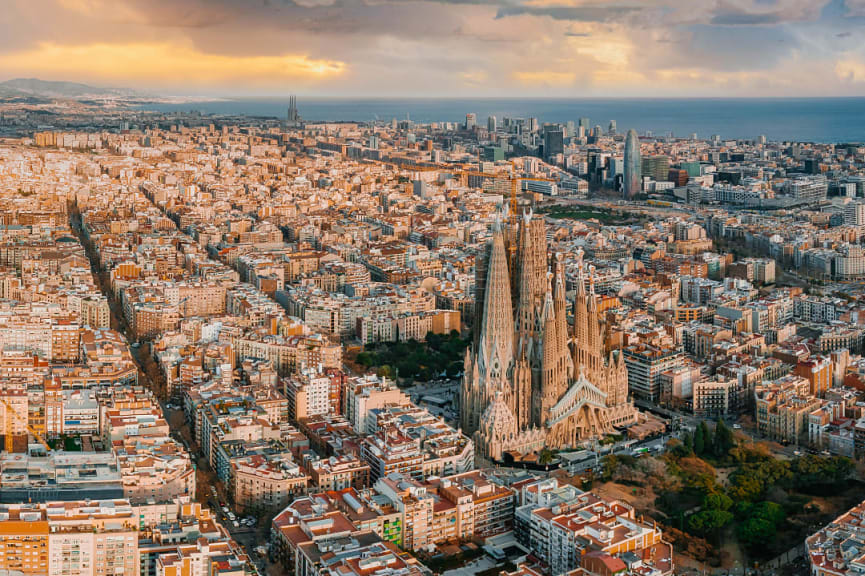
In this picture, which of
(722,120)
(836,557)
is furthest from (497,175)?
(722,120)

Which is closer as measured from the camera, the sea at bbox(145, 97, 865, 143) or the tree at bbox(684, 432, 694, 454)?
the tree at bbox(684, 432, 694, 454)

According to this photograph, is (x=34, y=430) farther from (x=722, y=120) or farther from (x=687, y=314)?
(x=722, y=120)

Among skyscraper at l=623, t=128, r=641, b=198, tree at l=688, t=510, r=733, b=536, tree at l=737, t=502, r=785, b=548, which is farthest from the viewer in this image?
skyscraper at l=623, t=128, r=641, b=198

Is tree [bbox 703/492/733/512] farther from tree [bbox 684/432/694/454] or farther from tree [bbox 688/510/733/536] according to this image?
tree [bbox 684/432/694/454]

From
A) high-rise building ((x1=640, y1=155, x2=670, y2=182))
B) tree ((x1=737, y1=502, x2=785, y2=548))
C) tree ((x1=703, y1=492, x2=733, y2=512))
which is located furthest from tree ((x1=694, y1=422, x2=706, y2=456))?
high-rise building ((x1=640, y1=155, x2=670, y2=182))

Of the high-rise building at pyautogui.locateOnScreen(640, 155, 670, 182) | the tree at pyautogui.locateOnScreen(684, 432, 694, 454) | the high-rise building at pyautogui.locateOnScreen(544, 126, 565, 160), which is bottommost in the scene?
the tree at pyautogui.locateOnScreen(684, 432, 694, 454)

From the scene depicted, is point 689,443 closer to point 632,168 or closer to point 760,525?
point 760,525

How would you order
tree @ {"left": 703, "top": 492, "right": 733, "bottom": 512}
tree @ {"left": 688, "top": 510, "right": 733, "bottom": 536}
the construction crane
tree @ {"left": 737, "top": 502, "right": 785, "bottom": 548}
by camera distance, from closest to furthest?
tree @ {"left": 737, "top": 502, "right": 785, "bottom": 548} < tree @ {"left": 688, "top": 510, "right": 733, "bottom": 536} < tree @ {"left": 703, "top": 492, "right": 733, "bottom": 512} < the construction crane
